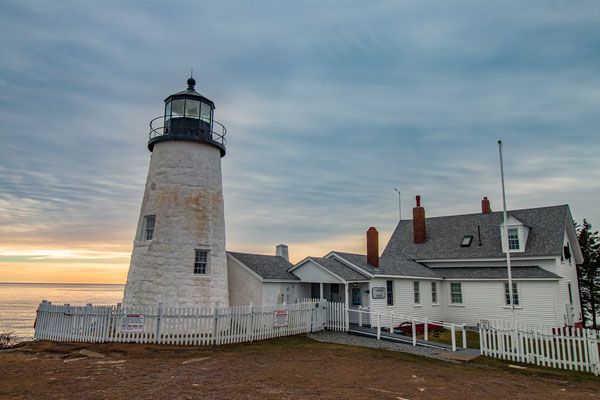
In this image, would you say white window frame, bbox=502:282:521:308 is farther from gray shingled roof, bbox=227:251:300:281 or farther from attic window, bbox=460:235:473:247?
gray shingled roof, bbox=227:251:300:281

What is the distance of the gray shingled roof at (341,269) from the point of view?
67.2ft

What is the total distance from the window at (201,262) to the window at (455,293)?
15979mm

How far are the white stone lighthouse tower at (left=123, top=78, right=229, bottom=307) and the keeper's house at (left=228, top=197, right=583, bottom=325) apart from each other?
9.43 ft

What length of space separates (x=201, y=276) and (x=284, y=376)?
9.03 metres

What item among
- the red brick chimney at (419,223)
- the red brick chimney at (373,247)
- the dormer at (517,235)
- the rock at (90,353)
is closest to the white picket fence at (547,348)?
the red brick chimney at (373,247)

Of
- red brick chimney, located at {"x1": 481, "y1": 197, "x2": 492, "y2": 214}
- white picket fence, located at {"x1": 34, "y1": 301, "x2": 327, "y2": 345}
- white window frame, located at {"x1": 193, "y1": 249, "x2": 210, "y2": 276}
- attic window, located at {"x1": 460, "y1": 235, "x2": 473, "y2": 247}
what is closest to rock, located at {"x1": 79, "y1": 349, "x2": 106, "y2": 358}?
white picket fence, located at {"x1": 34, "y1": 301, "x2": 327, "y2": 345}

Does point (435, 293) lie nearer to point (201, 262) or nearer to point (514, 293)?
point (514, 293)

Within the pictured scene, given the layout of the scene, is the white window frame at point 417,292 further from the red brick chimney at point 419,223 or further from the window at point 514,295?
the red brick chimney at point 419,223

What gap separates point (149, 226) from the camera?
18.6 m

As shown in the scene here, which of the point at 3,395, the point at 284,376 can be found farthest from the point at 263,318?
the point at 3,395

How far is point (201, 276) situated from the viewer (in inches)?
710

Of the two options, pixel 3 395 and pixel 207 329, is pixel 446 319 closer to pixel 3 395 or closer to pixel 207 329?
pixel 207 329

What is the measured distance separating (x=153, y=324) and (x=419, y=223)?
2108 cm

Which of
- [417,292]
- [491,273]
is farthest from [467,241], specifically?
[417,292]
